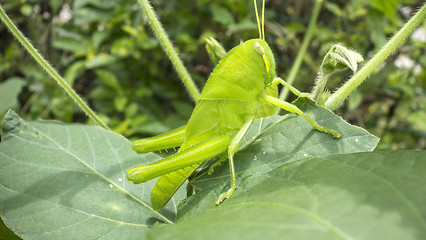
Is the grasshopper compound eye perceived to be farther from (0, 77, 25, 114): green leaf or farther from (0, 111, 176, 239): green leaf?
(0, 77, 25, 114): green leaf

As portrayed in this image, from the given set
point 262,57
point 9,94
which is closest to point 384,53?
point 262,57

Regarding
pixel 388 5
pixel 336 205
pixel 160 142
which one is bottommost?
pixel 160 142

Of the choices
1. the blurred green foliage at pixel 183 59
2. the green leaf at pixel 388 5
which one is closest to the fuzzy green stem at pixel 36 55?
the blurred green foliage at pixel 183 59

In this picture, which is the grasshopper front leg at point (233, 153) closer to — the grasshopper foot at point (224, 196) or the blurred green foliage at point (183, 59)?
the grasshopper foot at point (224, 196)

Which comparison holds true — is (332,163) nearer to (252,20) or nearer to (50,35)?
(252,20)

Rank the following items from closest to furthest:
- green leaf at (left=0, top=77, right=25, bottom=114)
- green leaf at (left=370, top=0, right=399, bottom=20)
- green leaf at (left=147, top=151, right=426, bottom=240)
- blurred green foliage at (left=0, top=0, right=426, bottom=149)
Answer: green leaf at (left=147, top=151, right=426, bottom=240), green leaf at (left=370, top=0, right=399, bottom=20), green leaf at (left=0, top=77, right=25, bottom=114), blurred green foliage at (left=0, top=0, right=426, bottom=149)

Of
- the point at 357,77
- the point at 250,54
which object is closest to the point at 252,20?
the point at 250,54

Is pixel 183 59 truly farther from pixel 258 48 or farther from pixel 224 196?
pixel 224 196

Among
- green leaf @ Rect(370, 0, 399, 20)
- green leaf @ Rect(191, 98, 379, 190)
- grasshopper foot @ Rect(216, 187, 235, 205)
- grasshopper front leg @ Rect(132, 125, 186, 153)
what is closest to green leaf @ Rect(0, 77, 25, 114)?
grasshopper front leg @ Rect(132, 125, 186, 153)
